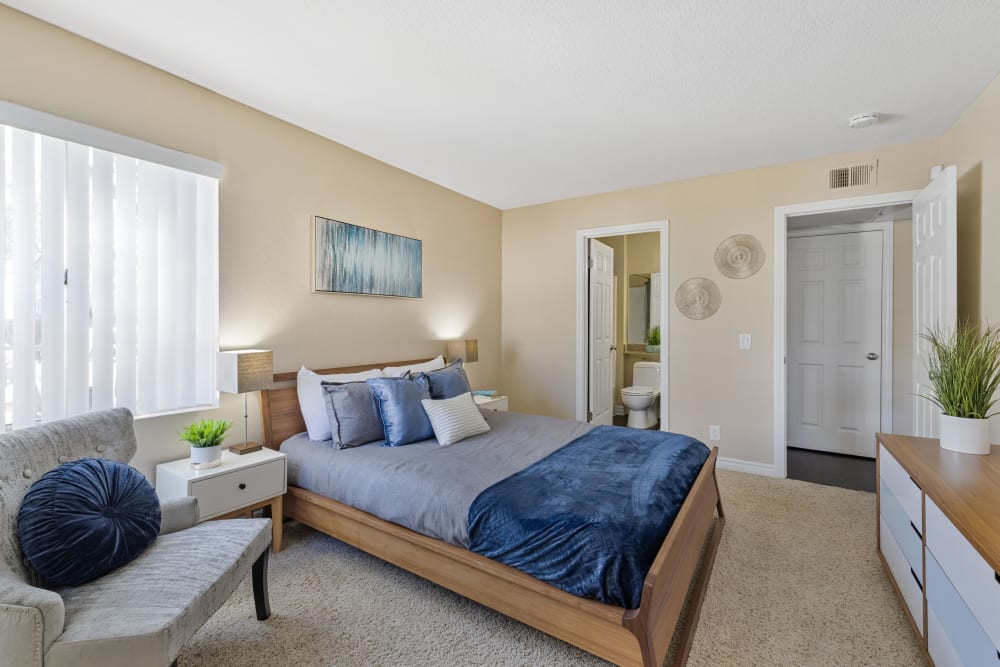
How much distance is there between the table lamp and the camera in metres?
2.43

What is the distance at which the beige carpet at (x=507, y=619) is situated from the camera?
174 centimetres

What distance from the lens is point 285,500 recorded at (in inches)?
105

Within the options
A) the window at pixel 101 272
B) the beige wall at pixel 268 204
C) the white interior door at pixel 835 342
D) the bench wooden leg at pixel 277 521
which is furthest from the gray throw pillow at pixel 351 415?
the white interior door at pixel 835 342

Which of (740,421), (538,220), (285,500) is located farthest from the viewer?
(538,220)

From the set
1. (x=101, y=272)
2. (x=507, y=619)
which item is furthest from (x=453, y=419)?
(x=101, y=272)

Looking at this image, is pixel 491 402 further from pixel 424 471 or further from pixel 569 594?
pixel 569 594

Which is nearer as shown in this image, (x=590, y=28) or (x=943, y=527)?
(x=943, y=527)

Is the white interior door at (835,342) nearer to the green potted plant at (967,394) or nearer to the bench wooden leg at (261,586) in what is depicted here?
the green potted plant at (967,394)

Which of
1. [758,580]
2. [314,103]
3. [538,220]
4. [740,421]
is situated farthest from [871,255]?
[314,103]

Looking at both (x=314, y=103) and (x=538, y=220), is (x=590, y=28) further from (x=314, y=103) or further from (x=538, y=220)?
(x=538, y=220)

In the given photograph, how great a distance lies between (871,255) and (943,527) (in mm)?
3578

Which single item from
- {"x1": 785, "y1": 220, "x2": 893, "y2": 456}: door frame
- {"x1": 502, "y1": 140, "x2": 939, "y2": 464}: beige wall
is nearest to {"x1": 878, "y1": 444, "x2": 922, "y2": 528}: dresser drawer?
{"x1": 502, "y1": 140, "x2": 939, "y2": 464}: beige wall

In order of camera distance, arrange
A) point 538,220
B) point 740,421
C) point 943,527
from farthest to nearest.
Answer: point 538,220 < point 740,421 < point 943,527

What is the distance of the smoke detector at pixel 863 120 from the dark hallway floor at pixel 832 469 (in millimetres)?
2567
